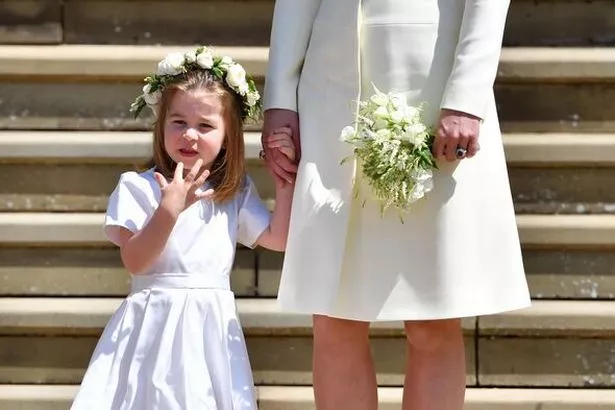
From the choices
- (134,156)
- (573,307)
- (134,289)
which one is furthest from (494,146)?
(134,156)

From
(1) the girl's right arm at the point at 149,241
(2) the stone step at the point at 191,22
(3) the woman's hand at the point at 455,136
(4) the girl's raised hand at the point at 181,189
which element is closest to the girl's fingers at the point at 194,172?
(4) the girl's raised hand at the point at 181,189

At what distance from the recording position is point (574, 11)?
4578mm

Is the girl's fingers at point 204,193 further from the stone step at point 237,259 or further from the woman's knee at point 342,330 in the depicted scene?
the stone step at point 237,259

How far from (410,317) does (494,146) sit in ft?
1.71

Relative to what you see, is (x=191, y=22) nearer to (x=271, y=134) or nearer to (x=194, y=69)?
(x=194, y=69)

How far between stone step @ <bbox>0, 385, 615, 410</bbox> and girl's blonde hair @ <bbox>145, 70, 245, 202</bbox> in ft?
4.33

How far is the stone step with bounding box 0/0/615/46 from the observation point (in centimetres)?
457

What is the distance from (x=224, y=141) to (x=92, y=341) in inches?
60.0

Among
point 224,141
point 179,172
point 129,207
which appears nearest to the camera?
point 179,172

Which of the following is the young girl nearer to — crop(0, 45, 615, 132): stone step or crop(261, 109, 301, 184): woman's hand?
crop(261, 109, 301, 184): woman's hand

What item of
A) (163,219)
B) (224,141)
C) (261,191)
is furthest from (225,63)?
(261,191)

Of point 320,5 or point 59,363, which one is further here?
point 59,363

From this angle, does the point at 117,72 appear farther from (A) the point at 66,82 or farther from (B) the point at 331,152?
(B) the point at 331,152

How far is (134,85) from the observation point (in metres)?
4.61
